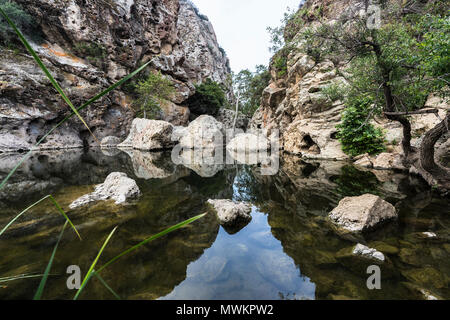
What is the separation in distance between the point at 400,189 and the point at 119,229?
21.5ft

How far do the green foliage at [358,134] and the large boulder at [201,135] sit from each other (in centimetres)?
985

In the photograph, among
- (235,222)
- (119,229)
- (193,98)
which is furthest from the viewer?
(193,98)

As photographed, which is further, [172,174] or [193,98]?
[193,98]

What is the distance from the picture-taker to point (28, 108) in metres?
15.4

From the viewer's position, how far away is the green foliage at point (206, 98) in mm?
30125

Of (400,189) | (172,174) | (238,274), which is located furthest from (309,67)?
(238,274)

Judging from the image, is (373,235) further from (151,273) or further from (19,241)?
(19,241)

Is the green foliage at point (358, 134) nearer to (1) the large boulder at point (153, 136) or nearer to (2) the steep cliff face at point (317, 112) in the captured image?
(2) the steep cliff face at point (317, 112)

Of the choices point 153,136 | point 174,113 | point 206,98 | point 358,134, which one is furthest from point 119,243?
point 206,98

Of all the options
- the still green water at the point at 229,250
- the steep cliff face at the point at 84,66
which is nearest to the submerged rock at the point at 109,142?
the steep cliff face at the point at 84,66

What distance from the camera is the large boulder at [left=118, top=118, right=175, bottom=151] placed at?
1527cm

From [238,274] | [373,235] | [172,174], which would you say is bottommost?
[238,274]

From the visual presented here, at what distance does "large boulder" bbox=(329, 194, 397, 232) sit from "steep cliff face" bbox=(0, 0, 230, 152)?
69.9ft

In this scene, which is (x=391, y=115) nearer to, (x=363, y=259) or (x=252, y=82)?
(x=363, y=259)
